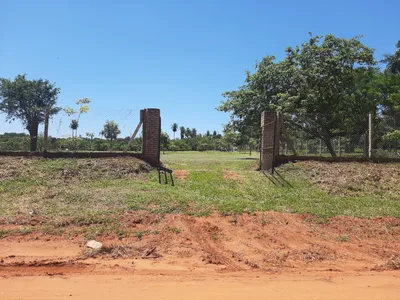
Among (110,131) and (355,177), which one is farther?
(110,131)

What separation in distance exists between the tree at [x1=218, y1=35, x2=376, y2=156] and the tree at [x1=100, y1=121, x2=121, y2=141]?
863 cm

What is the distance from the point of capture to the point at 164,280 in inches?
159

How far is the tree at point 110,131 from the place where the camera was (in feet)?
36.6

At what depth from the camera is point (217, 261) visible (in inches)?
187

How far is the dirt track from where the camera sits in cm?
373

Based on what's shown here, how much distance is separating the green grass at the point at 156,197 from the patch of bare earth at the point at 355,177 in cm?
32

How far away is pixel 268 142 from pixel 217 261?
674 centimetres

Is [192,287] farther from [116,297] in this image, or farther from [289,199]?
[289,199]

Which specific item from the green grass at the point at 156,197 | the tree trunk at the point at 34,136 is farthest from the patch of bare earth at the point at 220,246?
the tree trunk at the point at 34,136

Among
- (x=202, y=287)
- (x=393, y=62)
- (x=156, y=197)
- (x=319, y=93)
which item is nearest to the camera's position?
(x=202, y=287)

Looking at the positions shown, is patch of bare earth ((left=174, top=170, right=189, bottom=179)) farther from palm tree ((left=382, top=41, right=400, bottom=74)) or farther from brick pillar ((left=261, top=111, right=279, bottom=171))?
palm tree ((left=382, top=41, right=400, bottom=74))

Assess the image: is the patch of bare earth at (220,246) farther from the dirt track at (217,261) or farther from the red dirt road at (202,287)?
the red dirt road at (202,287)

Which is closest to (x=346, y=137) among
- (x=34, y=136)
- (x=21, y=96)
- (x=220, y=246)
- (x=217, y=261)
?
(x=34, y=136)

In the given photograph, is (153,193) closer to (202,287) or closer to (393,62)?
(202,287)
